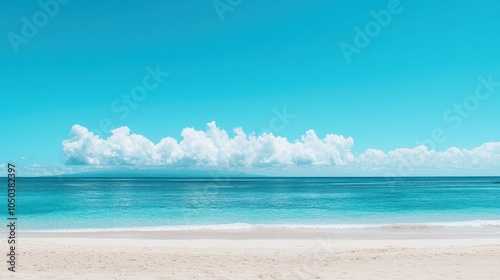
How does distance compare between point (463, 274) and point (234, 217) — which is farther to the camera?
point (234, 217)

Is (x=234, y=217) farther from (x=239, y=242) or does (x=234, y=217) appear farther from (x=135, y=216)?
(x=239, y=242)

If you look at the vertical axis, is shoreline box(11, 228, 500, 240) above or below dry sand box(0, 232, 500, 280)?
below

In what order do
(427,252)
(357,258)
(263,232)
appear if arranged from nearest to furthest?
(357,258)
(427,252)
(263,232)

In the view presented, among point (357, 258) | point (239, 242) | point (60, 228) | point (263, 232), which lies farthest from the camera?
point (60, 228)

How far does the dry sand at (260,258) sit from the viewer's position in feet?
43.3

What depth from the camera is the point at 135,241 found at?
70.0 ft

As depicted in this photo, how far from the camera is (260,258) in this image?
16016 mm

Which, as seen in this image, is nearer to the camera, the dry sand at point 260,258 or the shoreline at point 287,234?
the dry sand at point 260,258

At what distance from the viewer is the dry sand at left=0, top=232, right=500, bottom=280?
13195mm

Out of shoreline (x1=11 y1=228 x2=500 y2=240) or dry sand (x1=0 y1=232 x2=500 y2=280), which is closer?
dry sand (x1=0 y1=232 x2=500 y2=280)

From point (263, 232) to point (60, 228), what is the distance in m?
15.0

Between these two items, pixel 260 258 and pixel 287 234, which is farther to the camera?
pixel 287 234

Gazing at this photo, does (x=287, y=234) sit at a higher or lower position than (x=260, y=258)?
lower

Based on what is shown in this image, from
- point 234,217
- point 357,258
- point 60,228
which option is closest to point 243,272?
point 357,258
